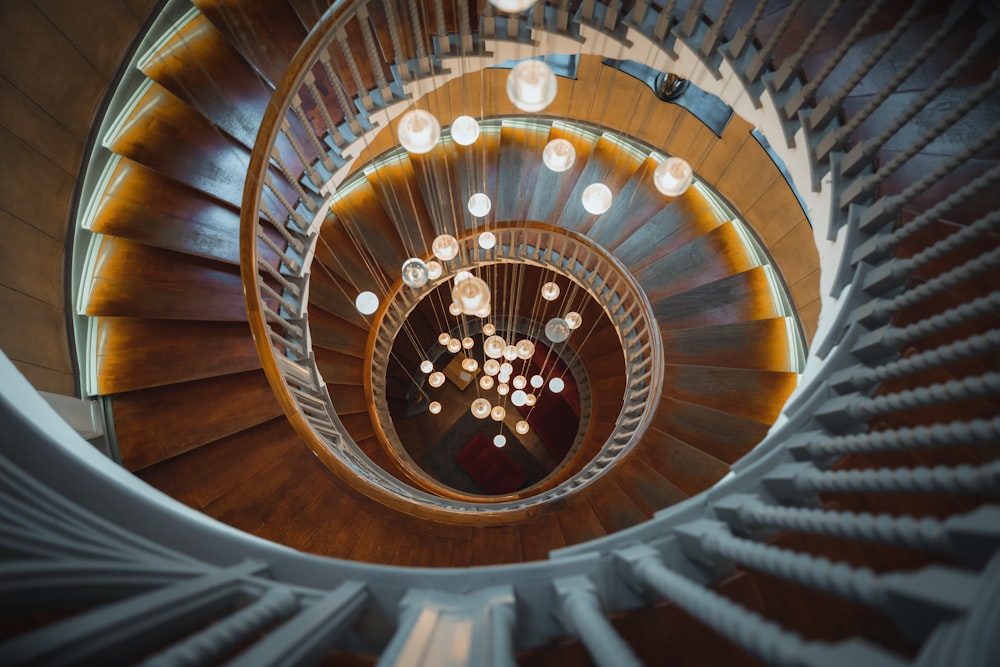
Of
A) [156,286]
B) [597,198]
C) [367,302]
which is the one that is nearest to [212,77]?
[156,286]

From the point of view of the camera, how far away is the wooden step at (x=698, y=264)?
4.69m

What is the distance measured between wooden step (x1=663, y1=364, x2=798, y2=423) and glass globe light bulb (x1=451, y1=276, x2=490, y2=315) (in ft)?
8.06

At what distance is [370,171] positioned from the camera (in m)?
5.33

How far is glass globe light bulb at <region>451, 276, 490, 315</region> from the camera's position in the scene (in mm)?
2467

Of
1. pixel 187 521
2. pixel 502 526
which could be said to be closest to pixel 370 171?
pixel 502 526

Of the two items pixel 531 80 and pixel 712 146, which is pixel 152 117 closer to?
pixel 531 80

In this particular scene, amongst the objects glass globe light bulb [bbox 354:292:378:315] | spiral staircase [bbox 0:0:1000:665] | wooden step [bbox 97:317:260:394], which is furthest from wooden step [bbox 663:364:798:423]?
wooden step [bbox 97:317:260:394]

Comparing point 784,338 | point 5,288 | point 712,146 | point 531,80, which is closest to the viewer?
point 531,80

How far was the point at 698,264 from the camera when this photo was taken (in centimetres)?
476

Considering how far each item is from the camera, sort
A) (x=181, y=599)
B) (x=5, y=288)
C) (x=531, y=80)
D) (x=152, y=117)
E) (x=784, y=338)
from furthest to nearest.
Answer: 1. (x=784, y=338)
2. (x=152, y=117)
3. (x=5, y=288)
4. (x=531, y=80)
5. (x=181, y=599)

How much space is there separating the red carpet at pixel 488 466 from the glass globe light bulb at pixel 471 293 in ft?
20.3

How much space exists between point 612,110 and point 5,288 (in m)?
5.44

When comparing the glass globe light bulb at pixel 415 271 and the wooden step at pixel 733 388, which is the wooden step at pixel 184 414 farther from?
the wooden step at pixel 733 388

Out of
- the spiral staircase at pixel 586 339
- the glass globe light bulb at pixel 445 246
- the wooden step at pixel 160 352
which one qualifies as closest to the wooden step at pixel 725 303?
the spiral staircase at pixel 586 339
